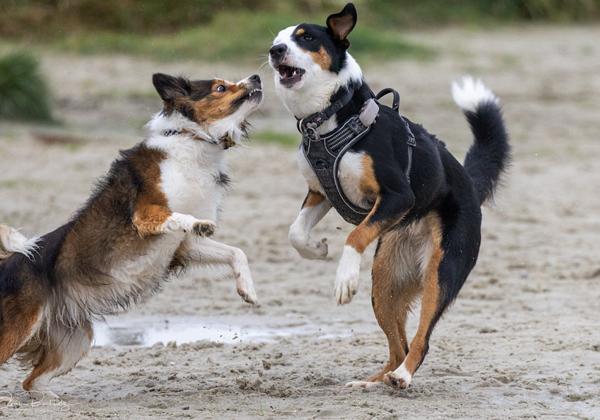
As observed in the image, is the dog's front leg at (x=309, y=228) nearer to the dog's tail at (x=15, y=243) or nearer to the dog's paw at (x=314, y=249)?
the dog's paw at (x=314, y=249)

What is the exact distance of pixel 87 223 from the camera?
20.6 feet

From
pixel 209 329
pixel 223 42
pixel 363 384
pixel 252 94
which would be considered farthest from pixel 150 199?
pixel 223 42

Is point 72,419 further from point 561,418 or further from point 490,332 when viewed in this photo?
point 490,332

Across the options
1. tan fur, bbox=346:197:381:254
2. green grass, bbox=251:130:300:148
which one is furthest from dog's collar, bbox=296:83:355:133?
green grass, bbox=251:130:300:148

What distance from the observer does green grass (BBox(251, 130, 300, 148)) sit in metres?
13.5

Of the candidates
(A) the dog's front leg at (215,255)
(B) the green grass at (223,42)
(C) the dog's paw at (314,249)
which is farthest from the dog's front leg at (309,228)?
(B) the green grass at (223,42)

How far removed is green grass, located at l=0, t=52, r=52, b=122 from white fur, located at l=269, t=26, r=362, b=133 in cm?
889

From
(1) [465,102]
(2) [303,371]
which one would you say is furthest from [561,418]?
(1) [465,102]

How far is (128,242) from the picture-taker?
6273mm

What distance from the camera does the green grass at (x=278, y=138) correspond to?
13.5 meters

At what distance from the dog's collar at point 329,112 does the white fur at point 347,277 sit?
27.0 inches

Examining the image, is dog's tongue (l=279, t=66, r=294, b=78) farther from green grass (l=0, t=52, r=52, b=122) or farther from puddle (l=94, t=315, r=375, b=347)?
green grass (l=0, t=52, r=52, b=122)

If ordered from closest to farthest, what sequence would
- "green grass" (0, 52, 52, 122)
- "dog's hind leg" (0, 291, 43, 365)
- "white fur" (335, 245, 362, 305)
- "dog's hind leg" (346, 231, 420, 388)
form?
"white fur" (335, 245, 362, 305) < "dog's hind leg" (0, 291, 43, 365) < "dog's hind leg" (346, 231, 420, 388) < "green grass" (0, 52, 52, 122)

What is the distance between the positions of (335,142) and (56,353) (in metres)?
1.81
